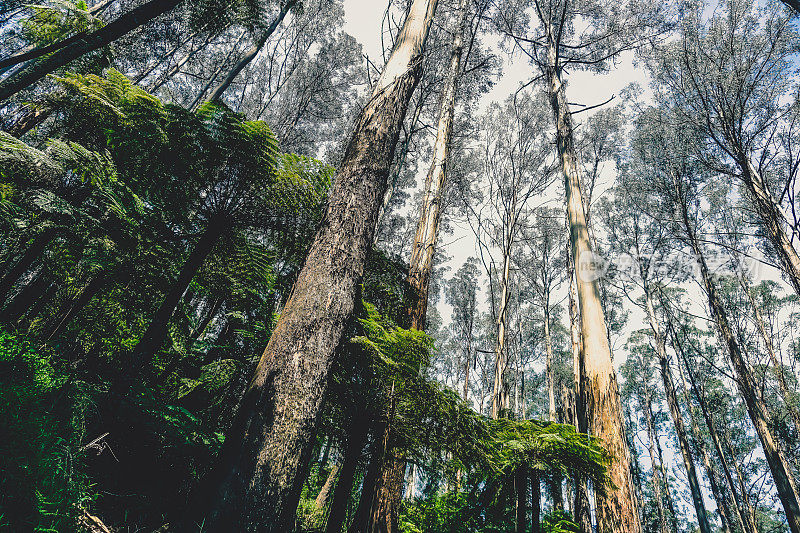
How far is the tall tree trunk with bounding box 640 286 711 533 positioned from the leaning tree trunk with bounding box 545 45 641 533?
12.4 m

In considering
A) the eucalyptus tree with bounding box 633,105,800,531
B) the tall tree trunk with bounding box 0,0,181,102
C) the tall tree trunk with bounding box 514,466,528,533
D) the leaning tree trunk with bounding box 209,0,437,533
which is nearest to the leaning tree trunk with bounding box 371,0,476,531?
the tall tree trunk with bounding box 514,466,528,533

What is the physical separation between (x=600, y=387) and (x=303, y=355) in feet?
13.1

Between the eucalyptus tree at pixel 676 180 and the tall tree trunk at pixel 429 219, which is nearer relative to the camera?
the tall tree trunk at pixel 429 219

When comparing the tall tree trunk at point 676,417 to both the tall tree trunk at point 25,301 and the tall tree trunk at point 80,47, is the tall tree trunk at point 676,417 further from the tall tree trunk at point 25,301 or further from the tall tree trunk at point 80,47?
the tall tree trunk at point 25,301

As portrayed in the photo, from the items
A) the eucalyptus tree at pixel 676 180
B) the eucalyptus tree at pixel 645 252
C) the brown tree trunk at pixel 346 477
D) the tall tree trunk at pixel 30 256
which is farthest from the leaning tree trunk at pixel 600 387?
the eucalyptus tree at pixel 645 252

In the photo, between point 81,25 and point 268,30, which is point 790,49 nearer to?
point 268,30

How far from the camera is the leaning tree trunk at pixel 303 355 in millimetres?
1205

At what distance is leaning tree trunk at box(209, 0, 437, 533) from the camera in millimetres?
1205

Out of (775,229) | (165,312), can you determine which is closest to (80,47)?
(165,312)

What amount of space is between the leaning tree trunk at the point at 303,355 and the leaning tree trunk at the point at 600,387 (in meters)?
3.47

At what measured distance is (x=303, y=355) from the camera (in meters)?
1.48

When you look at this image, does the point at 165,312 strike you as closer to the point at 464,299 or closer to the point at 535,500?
the point at 535,500

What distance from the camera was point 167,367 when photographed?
4117mm

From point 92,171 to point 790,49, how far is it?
55.0 feet
